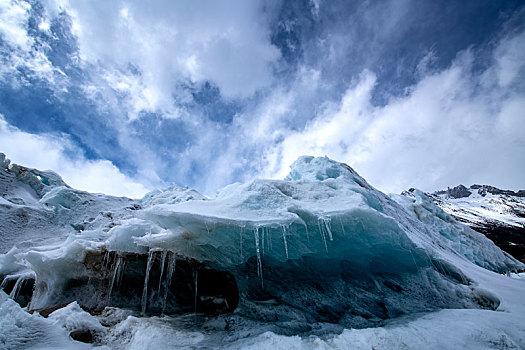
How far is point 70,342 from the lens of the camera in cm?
416

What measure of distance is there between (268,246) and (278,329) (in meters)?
1.88

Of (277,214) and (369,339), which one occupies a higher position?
(277,214)

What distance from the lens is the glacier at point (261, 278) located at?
16.1 ft

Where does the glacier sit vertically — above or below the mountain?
below

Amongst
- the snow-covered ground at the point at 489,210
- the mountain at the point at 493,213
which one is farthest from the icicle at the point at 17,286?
the snow-covered ground at the point at 489,210

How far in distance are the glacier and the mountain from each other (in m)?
31.5

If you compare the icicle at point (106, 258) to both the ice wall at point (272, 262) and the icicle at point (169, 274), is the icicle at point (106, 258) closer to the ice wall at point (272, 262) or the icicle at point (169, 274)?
the ice wall at point (272, 262)

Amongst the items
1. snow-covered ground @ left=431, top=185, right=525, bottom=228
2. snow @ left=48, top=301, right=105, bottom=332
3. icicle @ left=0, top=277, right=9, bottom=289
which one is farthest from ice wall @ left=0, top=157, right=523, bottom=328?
snow-covered ground @ left=431, top=185, right=525, bottom=228

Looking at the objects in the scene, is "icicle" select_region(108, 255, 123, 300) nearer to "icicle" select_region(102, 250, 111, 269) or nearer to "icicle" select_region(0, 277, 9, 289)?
"icicle" select_region(102, 250, 111, 269)

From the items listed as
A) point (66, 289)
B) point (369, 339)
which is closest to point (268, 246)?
point (369, 339)

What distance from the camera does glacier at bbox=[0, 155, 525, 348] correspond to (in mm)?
4906

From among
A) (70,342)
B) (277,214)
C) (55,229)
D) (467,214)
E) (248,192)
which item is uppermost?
(467,214)

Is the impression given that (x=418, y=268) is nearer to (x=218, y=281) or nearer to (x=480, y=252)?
(x=218, y=281)

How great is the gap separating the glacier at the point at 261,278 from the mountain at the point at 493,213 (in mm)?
31452
